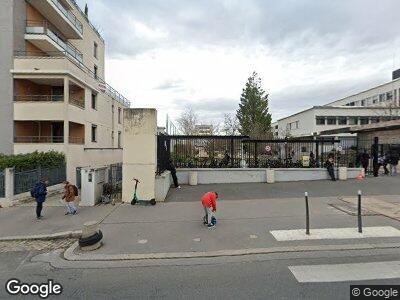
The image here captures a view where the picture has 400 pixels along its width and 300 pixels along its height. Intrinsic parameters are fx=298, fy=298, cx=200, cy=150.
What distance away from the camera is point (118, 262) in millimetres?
5965

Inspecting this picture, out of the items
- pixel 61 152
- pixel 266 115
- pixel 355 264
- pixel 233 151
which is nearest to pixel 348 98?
pixel 266 115

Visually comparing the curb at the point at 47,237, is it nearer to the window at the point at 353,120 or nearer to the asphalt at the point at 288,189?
the asphalt at the point at 288,189

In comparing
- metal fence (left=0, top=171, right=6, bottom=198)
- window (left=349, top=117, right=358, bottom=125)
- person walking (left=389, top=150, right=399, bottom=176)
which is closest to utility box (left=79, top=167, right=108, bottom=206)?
metal fence (left=0, top=171, right=6, bottom=198)

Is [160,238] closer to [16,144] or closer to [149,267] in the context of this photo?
[149,267]

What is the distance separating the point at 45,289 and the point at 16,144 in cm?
1842

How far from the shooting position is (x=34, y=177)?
15.0 metres

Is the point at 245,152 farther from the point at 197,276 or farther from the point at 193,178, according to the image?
the point at 197,276

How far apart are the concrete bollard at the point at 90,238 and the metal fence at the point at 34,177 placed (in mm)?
8840

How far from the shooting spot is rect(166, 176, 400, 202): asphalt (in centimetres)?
1252

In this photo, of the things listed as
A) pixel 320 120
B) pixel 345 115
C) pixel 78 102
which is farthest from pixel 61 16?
pixel 345 115

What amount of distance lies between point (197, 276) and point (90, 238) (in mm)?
2791

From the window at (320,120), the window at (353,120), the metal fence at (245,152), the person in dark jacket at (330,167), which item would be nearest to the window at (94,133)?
the metal fence at (245,152)

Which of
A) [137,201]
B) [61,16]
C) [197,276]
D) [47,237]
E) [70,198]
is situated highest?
[61,16]

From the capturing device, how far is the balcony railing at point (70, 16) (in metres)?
22.8
